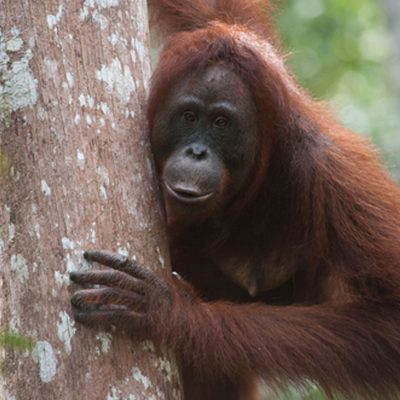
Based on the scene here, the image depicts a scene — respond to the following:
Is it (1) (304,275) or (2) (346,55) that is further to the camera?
(2) (346,55)

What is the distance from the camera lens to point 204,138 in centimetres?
379

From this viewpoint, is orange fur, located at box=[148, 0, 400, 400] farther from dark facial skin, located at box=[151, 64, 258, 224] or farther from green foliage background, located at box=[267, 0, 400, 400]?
green foliage background, located at box=[267, 0, 400, 400]

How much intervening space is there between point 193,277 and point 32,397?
1.76 metres

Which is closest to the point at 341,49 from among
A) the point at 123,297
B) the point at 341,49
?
the point at 341,49

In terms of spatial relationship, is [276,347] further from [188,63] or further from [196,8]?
[196,8]

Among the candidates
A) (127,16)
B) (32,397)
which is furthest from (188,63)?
(32,397)

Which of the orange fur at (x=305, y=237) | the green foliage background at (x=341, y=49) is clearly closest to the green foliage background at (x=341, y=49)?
the green foliage background at (x=341, y=49)

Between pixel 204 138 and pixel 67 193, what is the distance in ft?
2.90

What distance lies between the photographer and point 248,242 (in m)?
4.43

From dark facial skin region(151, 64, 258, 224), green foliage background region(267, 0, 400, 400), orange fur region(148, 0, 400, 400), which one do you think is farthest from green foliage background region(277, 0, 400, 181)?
dark facial skin region(151, 64, 258, 224)

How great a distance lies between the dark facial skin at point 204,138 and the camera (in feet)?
12.0

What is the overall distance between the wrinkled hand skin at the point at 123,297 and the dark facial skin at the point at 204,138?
0.41 meters

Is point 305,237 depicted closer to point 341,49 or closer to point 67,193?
point 67,193

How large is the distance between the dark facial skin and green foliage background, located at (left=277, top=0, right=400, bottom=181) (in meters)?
5.41
